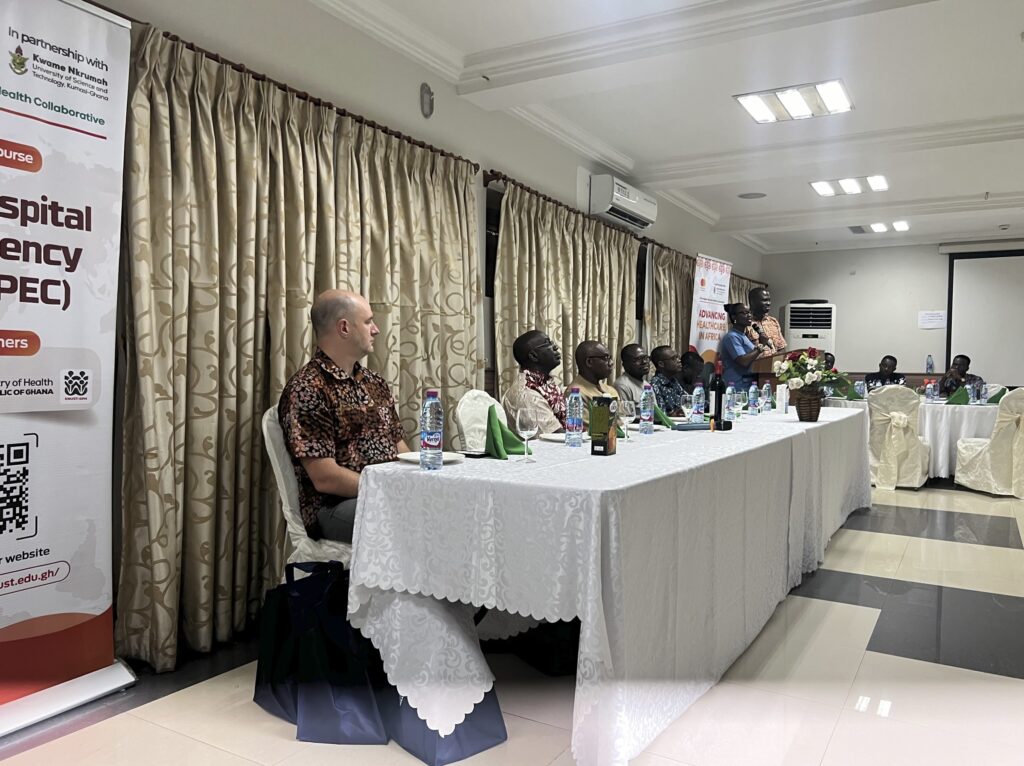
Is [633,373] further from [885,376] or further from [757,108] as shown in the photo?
[885,376]

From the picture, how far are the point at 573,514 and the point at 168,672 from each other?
65.7 inches

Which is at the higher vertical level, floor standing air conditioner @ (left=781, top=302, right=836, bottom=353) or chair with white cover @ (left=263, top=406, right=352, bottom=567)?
floor standing air conditioner @ (left=781, top=302, right=836, bottom=353)

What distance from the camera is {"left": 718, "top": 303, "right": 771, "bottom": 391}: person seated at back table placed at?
265 inches

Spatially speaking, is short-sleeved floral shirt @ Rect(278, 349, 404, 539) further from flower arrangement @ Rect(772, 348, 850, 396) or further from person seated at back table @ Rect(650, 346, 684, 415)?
person seated at back table @ Rect(650, 346, 684, 415)

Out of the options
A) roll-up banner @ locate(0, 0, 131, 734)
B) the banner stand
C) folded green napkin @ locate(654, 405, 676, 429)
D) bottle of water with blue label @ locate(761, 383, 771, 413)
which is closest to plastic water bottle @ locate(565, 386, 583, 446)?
folded green napkin @ locate(654, 405, 676, 429)

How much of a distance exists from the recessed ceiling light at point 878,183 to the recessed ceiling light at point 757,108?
6.86ft

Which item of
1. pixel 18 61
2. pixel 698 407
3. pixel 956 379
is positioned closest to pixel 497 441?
pixel 18 61

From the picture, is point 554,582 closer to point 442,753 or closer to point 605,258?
point 442,753

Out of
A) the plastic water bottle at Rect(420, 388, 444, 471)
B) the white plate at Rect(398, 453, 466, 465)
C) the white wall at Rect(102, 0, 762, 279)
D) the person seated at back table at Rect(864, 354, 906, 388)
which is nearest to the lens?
the plastic water bottle at Rect(420, 388, 444, 471)

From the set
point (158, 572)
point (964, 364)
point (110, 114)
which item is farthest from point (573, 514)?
point (964, 364)

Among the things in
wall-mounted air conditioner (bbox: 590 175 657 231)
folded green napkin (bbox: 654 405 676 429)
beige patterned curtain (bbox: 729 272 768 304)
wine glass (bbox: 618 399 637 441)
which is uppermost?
wall-mounted air conditioner (bbox: 590 175 657 231)

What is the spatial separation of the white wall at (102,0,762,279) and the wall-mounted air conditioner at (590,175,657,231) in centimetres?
24

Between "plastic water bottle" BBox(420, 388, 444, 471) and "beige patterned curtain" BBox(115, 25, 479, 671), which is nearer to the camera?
"plastic water bottle" BBox(420, 388, 444, 471)

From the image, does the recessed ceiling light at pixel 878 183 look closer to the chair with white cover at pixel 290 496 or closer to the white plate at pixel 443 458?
the white plate at pixel 443 458
